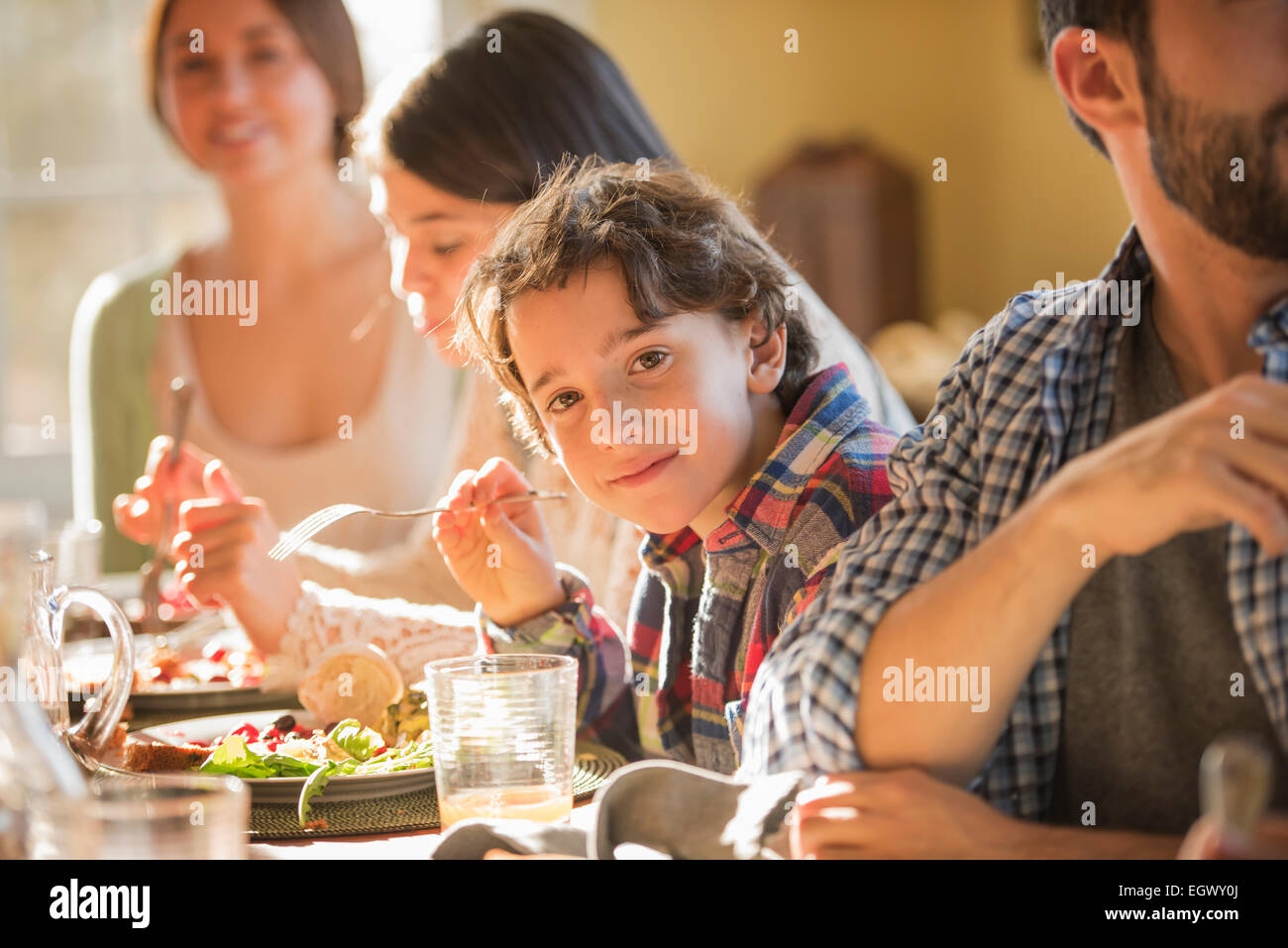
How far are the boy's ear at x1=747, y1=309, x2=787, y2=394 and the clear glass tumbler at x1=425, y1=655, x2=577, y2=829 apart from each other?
37 centimetres

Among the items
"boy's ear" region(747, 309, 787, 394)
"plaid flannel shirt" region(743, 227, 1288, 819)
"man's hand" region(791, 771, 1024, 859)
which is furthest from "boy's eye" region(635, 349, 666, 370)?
"man's hand" region(791, 771, 1024, 859)

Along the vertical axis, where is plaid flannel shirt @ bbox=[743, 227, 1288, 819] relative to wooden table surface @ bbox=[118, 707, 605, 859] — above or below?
above

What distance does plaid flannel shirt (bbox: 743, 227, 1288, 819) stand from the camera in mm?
764

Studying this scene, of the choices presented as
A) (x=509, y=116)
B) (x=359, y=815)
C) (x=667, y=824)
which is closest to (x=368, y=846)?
(x=359, y=815)

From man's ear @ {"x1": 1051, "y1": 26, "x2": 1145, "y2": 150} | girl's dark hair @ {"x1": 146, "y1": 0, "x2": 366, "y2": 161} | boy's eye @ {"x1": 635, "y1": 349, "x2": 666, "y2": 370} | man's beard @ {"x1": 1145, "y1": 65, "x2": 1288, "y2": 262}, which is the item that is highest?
girl's dark hair @ {"x1": 146, "y1": 0, "x2": 366, "y2": 161}

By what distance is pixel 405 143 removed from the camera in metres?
1.58

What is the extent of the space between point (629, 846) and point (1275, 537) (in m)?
0.35

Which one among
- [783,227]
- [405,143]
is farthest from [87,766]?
[783,227]

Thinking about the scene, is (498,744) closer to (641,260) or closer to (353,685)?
(353,685)

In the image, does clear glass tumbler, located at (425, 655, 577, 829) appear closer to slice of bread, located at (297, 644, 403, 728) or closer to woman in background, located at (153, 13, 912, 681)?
slice of bread, located at (297, 644, 403, 728)

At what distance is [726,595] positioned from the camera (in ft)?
3.67

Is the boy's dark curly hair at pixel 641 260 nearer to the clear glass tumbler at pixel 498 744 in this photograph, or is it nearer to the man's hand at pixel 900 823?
the clear glass tumbler at pixel 498 744

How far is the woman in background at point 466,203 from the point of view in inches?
56.0
